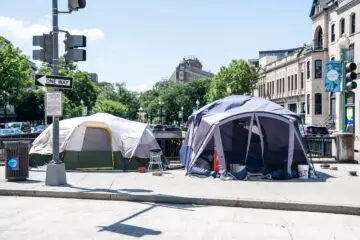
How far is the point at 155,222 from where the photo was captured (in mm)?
7727

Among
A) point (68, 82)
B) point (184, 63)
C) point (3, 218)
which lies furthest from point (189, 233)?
point (184, 63)

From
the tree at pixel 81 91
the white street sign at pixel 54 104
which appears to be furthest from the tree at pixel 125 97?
the white street sign at pixel 54 104

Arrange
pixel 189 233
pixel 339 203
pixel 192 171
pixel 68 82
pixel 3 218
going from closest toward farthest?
pixel 189 233
pixel 3 218
pixel 339 203
pixel 68 82
pixel 192 171

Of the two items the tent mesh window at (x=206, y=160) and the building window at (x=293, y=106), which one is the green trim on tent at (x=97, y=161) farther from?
the building window at (x=293, y=106)

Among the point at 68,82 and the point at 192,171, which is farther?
the point at 192,171

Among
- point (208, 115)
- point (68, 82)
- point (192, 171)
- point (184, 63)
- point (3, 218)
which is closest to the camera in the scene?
point (3, 218)

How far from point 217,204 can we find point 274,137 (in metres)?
5.00

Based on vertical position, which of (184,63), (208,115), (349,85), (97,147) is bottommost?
(97,147)

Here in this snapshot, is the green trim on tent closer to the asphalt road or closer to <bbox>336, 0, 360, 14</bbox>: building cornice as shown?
the asphalt road

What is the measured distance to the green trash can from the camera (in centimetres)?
1184

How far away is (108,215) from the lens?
8266 mm

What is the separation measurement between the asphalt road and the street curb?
0.26 metres

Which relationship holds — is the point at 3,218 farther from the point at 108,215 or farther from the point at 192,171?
the point at 192,171

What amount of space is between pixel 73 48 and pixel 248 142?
6037 mm
